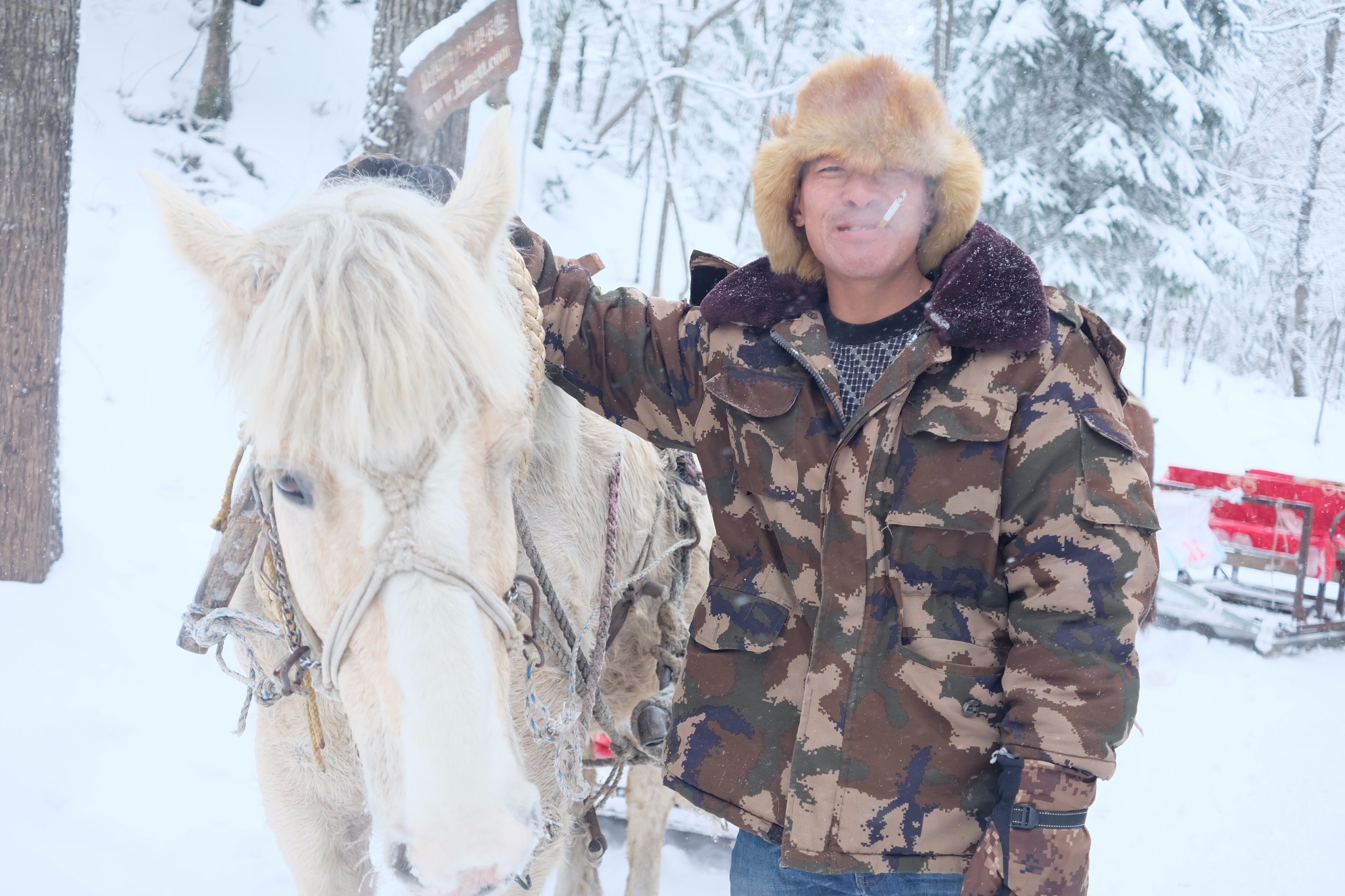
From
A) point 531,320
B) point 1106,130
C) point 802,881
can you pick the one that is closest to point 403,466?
point 531,320

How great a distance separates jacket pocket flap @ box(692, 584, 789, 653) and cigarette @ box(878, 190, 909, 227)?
0.80m

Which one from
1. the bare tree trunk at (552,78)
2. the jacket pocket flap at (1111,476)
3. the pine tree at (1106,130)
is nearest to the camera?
the jacket pocket flap at (1111,476)

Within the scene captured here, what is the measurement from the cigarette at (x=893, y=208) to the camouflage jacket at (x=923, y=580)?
15 cm

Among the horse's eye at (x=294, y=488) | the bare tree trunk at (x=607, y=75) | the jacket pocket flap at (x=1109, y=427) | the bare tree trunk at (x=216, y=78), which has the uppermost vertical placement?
the bare tree trunk at (x=607, y=75)

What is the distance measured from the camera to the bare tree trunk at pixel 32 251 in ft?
13.0

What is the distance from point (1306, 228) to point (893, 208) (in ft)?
68.7

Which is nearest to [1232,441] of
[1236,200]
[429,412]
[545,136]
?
[1236,200]

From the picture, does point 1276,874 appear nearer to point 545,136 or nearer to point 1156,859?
point 1156,859

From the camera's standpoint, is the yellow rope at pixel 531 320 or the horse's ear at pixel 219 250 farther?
the yellow rope at pixel 531 320

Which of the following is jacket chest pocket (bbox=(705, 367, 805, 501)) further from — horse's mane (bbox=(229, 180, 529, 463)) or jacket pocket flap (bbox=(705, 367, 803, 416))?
horse's mane (bbox=(229, 180, 529, 463))

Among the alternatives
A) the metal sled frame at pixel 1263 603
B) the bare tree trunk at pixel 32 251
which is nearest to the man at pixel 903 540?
the bare tree trunk at pixel 32 251

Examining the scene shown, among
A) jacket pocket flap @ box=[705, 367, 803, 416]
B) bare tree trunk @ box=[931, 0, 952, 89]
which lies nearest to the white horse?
jacket pocket flap @ box=[705, 367, 803, 416]

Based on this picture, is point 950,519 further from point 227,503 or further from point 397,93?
point 397,93

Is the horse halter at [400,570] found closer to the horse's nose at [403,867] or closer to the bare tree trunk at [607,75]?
the horse's nose at [403,867]
